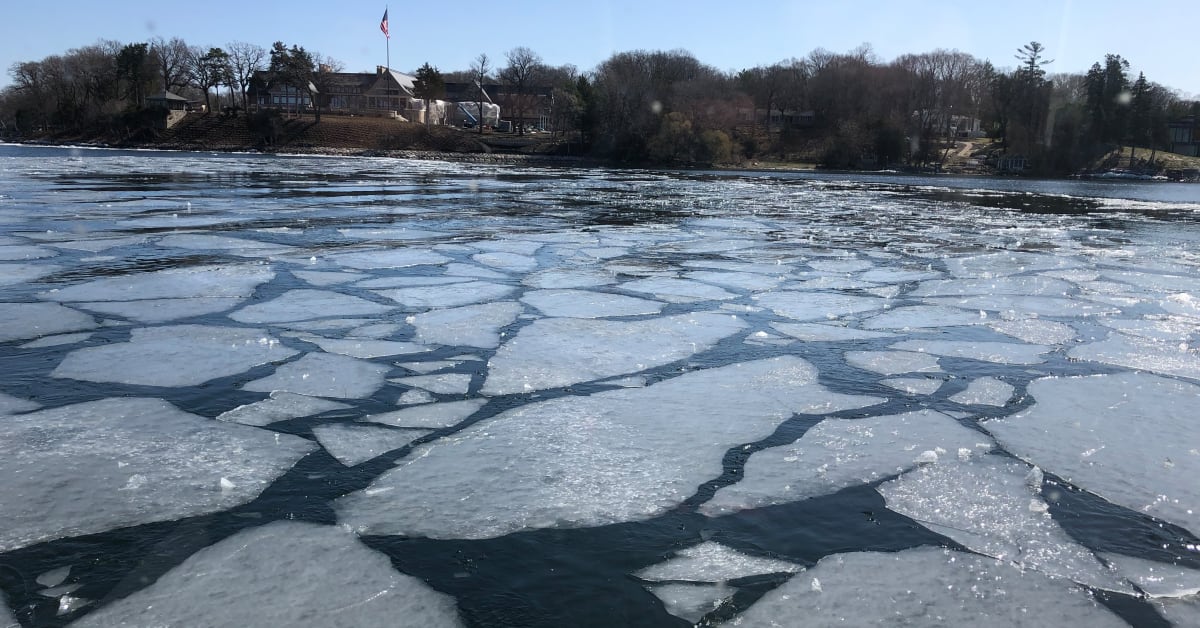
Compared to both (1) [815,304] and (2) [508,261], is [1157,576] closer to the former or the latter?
(1) [815,304]

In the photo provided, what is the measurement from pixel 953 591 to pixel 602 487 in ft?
3.57

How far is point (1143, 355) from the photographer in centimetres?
439

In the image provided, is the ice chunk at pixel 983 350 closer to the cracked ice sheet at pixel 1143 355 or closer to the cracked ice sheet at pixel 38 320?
the cracked ice sheet at pixel 1143 355

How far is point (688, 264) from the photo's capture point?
763 cm

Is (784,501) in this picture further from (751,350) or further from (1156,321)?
(1156,321)

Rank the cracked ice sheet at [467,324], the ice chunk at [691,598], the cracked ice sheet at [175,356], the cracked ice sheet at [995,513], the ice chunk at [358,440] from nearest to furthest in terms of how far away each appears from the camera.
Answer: the ice chunk at [691,598]
the cracked ice sheet at [995,513]
the ice chunk at [358,440]
the cracked ice sheet at [175,356]
the cracked ice sheet at [467,324]

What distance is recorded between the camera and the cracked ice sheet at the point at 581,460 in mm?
2361

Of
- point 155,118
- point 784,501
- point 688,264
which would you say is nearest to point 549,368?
point 784,501

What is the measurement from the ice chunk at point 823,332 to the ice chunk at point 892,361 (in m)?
0.33

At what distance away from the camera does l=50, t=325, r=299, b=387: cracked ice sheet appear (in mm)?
3615

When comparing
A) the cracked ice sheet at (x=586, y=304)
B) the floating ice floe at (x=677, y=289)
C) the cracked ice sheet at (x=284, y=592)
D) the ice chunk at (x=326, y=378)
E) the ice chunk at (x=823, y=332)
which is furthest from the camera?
the floating ice floe at (x=677, y=289)

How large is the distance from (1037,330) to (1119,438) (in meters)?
2.09

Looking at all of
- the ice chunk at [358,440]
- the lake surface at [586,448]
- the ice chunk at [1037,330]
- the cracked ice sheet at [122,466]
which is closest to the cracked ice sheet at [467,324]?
the lake surface at [586,448]

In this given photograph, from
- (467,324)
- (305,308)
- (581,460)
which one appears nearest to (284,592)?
(581,460)
